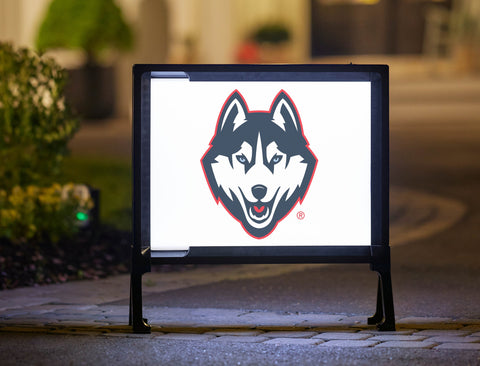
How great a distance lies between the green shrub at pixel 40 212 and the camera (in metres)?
8.30

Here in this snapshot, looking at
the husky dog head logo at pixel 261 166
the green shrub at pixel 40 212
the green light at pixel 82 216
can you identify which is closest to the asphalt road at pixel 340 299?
the husky dog head logo at pixel 261 166

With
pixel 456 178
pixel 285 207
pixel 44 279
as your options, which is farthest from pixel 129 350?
pixel 456 178

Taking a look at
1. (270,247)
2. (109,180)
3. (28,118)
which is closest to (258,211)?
(270,247)

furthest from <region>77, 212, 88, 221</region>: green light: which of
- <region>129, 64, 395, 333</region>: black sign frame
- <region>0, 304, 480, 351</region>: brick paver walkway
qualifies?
<region>129, 64, 395, 333</region>: black sign frame

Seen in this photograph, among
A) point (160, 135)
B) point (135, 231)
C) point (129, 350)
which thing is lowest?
point (129, 350)

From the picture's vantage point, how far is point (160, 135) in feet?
19.6

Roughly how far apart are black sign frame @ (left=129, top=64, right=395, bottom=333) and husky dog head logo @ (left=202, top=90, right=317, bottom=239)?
0.17m

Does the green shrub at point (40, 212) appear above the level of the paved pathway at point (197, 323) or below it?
above

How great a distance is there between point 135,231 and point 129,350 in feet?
2.30

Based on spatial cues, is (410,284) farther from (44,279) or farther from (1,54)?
(1,54)

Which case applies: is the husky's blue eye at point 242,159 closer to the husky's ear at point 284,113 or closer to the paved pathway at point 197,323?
the husky's ear at point 284,113

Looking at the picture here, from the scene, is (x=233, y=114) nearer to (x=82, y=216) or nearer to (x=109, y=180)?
(x=82, y=216)

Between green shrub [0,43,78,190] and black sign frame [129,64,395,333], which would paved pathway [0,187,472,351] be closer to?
black sign frame [129,64,395,333]

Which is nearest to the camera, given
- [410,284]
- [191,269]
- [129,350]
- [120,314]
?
[129,350]
